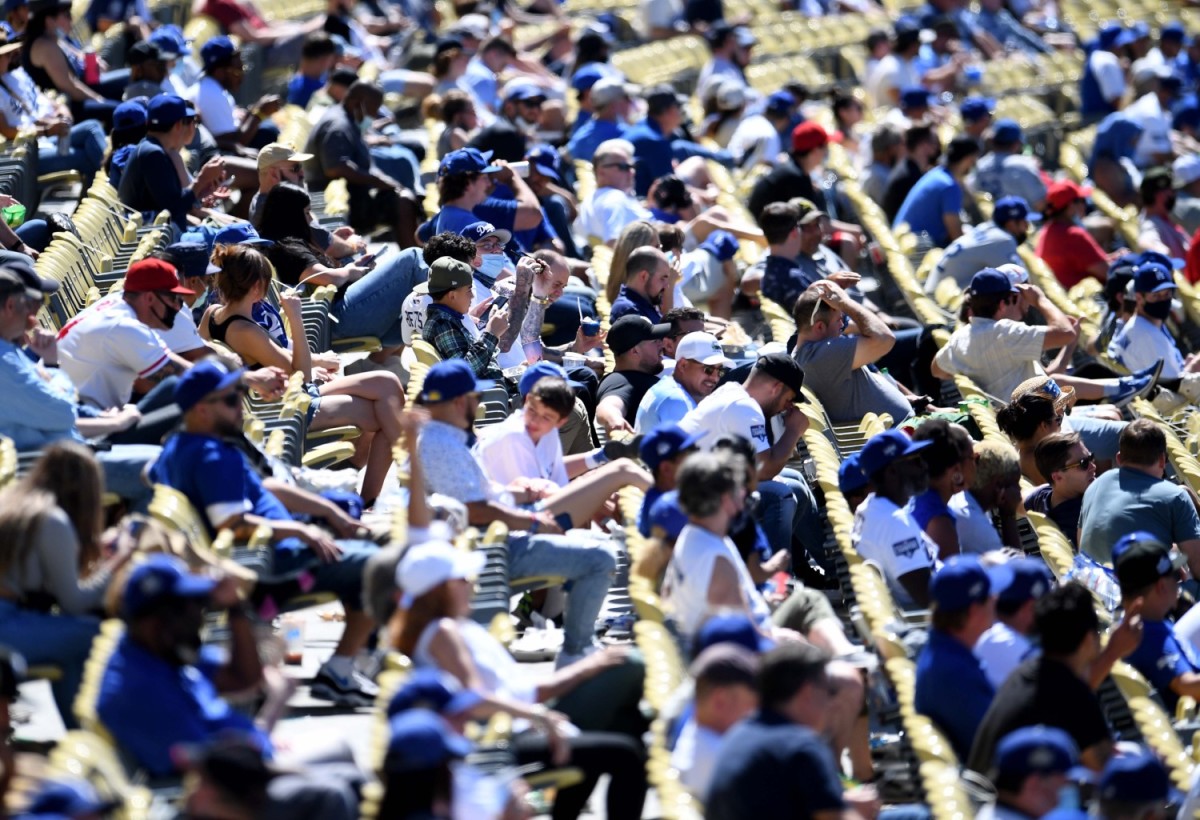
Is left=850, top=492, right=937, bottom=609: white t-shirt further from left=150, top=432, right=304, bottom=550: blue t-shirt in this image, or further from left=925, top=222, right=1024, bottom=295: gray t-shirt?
left=925, top=222, right=1024, bottom=295: gray t-shirt

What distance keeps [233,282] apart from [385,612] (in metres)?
2.88

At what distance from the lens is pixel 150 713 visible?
5.56 meters

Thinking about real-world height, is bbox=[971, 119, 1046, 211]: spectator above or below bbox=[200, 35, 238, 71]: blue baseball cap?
below

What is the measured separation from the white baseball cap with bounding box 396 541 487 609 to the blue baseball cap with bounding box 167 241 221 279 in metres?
3.46

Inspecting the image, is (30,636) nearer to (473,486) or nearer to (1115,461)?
(473,486)

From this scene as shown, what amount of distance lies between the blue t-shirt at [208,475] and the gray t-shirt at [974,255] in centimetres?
641

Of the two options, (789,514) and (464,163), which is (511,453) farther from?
(464,163)

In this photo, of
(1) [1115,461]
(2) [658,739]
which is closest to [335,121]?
(1) [1115,461]

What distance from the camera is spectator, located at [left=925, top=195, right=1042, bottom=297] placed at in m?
12.4

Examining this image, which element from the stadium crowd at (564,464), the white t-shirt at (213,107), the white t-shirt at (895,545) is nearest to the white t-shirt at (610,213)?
the stadium crowd at (564,464)

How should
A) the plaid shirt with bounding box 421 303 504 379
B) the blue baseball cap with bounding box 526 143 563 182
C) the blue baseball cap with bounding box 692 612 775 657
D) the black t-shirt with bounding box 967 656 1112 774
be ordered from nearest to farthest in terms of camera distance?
the blue baseball cap with bounding box 692 612 775 657
the black t-shirt with bounding box 967 656 1112 774
the plaid shirt with bounding box 421 303 504 379
the blue baseball cap with bounding box 526 143 563 182

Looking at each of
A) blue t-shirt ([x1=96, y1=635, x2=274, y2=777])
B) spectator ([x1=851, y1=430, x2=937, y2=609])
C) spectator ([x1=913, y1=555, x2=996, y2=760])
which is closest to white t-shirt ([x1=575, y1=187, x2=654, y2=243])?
spectator ([x1=851, y1=430, x2=937, y2=609])

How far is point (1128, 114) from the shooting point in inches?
695

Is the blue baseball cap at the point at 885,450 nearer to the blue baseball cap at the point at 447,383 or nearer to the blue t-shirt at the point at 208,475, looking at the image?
the blue baseball cap at the point at 447,383
